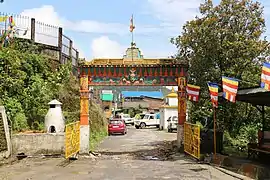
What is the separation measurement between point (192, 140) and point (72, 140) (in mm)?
4717

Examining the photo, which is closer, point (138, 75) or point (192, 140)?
point (192, 140)

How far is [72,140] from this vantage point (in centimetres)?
1479

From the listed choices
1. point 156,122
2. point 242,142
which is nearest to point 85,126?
point 242,142

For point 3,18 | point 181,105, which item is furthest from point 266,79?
point 3,18

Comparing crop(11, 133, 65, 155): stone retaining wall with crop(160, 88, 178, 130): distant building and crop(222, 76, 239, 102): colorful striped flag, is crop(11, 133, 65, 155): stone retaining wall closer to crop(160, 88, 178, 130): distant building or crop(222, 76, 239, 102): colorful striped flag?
crop(222, 76, 239, 102): colorful striped flag

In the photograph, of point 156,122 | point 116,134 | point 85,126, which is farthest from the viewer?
point 156,122

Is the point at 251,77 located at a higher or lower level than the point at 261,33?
lower

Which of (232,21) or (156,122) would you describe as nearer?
(232,21)

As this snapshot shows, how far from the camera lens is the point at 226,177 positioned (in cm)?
1095

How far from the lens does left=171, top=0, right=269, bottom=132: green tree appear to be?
16.5m

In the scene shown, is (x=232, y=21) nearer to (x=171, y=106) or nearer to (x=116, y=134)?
(x=116, y=134)

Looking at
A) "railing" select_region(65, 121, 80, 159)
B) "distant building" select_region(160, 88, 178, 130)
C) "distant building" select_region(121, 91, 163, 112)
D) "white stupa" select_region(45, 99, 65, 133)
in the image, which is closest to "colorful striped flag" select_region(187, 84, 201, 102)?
"railing" select_region(65, 121, 80, 159)

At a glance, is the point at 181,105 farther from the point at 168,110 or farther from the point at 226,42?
the point at 168,110

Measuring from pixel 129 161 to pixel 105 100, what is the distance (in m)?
34.1
